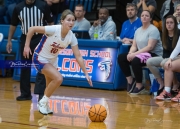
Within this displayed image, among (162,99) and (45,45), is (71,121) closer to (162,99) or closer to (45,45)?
(45,45)

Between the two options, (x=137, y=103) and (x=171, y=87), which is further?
(x=171, y=87)

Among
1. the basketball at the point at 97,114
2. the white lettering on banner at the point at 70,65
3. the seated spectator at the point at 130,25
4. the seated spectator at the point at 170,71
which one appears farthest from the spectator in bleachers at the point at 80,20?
the basketball at the point at 97,114

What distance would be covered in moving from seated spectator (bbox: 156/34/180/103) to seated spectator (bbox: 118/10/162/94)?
0.82 metres

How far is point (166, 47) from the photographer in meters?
9.09

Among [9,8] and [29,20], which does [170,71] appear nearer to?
[29,20]

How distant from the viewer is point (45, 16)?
831 cm

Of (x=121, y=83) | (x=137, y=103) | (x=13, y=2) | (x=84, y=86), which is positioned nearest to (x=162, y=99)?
(x=137, y=103)

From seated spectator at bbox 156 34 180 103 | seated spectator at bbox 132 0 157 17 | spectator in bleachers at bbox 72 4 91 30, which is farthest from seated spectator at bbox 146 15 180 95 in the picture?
spectator in bleachers at bbox 72 4 91 30

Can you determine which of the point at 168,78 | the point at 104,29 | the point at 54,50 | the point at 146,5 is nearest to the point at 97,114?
the point at 54,50

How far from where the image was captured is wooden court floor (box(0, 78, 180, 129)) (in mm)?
6297

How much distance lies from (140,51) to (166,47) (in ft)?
2.19

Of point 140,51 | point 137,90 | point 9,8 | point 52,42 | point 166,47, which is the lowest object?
point 137,90

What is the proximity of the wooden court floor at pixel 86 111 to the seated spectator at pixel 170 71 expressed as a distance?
25cm

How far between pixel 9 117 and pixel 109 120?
1492 mm
